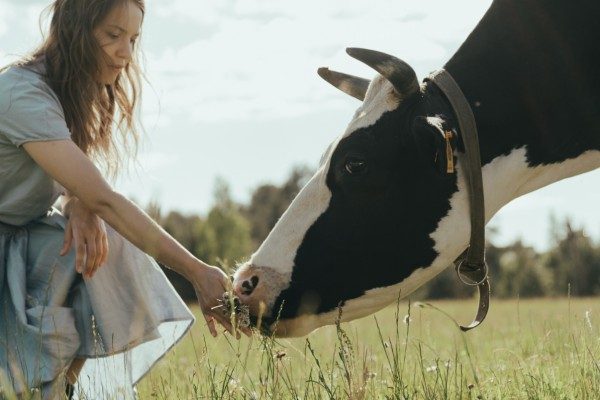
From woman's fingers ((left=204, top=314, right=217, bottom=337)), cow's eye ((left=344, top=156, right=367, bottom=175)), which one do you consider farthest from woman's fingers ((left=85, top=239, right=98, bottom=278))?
cow's eye ((left=344, top=156, right=367, bottom=175))

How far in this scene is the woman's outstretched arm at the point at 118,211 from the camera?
418 cm

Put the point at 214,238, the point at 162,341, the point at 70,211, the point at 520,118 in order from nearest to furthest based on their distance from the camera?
the point at 520,118, the point at 70,211, the point at 162,341, the point at 214,238

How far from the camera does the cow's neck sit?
4137 millimetres

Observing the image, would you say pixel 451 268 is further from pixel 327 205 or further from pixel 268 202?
pixel 327 205

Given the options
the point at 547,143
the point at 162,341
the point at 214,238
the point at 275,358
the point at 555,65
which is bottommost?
the point at 214,238

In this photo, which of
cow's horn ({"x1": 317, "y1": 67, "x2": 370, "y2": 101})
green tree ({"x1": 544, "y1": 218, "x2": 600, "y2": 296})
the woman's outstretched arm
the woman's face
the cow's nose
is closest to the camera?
the cow's nose

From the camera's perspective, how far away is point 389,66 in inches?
159

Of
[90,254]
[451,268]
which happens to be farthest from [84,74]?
[451,268]

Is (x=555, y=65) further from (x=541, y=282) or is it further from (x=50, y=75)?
(x=541, y=282)

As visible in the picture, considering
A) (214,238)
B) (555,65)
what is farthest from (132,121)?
(214,238)

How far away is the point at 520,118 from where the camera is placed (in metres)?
4.19

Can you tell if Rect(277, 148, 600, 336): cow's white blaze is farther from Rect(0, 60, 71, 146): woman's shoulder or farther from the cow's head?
Rect(0, 60, 71, 146): woman's shoulder

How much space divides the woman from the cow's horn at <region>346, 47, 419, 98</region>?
4.01ft

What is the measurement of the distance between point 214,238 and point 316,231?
178 feet
